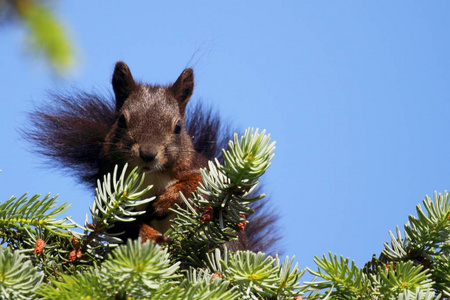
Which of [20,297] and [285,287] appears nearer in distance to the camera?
[20,297]

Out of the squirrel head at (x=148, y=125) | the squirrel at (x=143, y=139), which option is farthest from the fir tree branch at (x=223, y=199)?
the squirrel head at (x=148, y=125)

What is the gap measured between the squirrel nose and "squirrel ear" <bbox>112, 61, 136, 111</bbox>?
0.41 meters

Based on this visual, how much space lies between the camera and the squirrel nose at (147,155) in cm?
192

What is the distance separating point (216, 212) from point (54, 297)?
37 cm

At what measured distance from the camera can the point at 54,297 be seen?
2.28ft

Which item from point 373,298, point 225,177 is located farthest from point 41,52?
point 373,298

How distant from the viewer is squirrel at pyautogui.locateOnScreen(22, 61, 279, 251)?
1956 millimetres

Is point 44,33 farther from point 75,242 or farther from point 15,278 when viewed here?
point 75,242

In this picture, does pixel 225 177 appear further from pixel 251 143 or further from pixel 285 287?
pixel 285 287

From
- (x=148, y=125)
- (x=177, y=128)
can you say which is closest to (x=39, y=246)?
(x=148, y=125)

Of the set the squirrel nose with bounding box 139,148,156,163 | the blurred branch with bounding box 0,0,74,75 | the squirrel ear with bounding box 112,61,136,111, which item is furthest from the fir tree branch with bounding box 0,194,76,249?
the squirrel ear with bounding box 112,61,136,111

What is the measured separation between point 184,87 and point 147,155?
56 cm

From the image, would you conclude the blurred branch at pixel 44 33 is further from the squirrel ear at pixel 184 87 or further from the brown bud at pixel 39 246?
the squirrel ear at pixel 184 87

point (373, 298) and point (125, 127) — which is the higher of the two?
point (125, 127)
